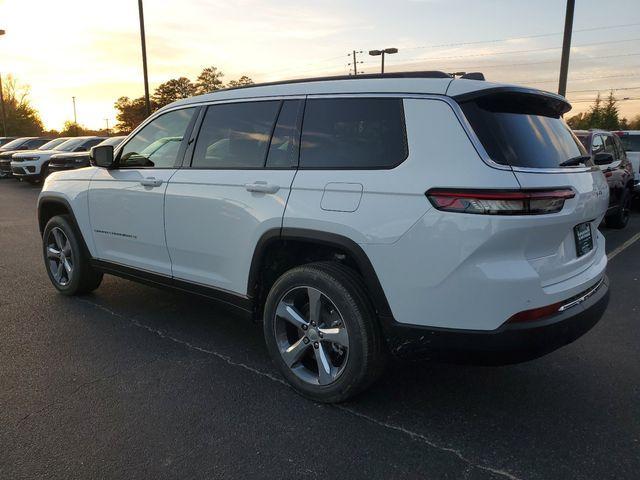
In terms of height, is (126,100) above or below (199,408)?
above

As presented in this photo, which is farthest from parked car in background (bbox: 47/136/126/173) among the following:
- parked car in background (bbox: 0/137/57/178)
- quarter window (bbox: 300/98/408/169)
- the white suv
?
quarter window (bbox: 300/98/408/169)

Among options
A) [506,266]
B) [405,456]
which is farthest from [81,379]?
[506,266]

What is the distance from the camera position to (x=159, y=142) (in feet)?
13.8

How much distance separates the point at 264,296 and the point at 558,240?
1838mm

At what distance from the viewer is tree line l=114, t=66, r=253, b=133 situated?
2618 inches

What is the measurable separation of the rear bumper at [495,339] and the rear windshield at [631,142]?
38.0 ft

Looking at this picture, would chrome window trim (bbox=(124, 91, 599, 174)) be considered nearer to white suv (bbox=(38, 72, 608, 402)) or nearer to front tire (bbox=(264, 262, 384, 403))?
white suv (bbox=(38, 72, 608, 402))

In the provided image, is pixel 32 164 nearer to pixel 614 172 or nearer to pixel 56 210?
pixel 56 210

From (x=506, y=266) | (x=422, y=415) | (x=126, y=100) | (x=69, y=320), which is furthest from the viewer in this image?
(x=126, y=100)

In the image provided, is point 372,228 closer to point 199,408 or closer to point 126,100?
point 199,408

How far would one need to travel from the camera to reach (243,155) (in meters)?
3.54

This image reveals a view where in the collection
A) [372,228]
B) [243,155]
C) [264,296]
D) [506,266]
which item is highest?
[243,155]

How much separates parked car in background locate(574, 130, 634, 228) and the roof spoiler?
5801 mm

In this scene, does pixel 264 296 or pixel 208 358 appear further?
pixel 208 358
